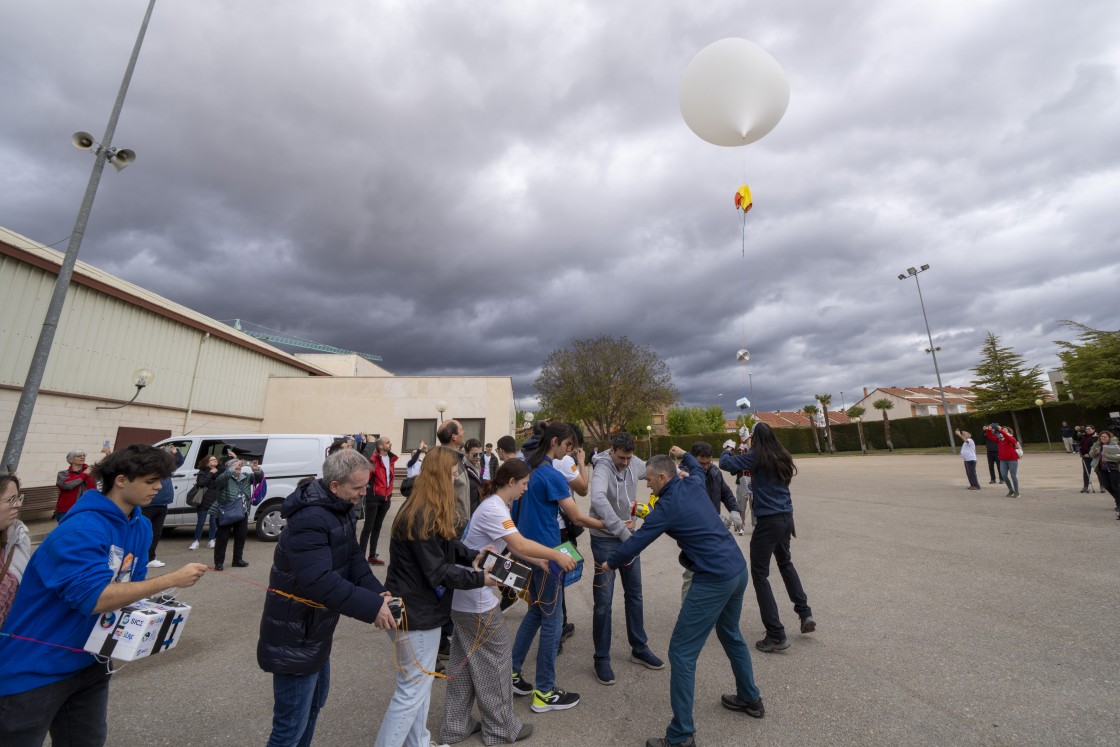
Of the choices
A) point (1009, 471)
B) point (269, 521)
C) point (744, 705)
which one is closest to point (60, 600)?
point (744, 705)

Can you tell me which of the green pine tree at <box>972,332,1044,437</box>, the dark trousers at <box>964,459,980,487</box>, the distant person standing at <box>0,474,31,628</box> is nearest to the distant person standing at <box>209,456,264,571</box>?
the distant person standing at <box>0,474,31,628</box>

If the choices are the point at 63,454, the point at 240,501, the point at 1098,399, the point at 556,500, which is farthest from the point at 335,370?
the point at 1098,399

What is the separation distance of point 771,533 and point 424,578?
322 centimetres

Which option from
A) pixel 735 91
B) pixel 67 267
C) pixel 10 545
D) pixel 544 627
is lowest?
pixel 544 627

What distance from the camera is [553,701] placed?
329 cm

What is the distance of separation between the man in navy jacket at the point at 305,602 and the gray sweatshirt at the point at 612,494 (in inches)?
76.6

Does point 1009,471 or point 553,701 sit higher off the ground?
point 1009,471

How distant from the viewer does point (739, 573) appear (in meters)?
2.99

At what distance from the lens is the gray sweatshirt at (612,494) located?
3.82 meters

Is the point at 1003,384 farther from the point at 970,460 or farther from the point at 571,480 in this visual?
the point at 571,480

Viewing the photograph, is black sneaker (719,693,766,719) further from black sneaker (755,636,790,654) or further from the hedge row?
the hedge row

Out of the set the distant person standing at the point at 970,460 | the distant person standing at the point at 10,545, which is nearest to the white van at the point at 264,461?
the distant person standing at the point at 10,545

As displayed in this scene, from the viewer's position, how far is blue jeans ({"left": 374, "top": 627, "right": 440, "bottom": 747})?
2453 mm

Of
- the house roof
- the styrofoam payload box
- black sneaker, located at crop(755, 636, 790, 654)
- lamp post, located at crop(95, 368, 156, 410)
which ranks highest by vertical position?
the house roof
